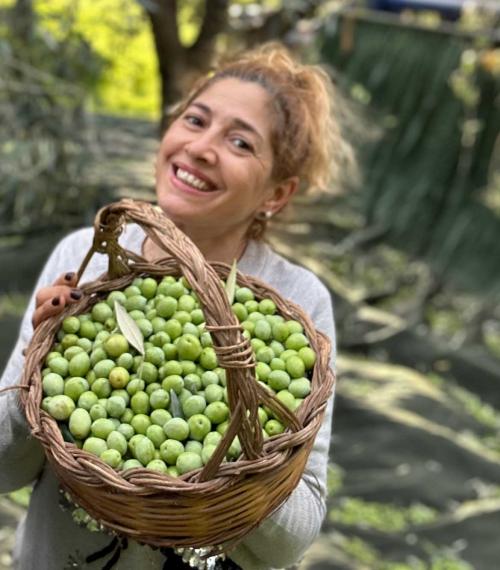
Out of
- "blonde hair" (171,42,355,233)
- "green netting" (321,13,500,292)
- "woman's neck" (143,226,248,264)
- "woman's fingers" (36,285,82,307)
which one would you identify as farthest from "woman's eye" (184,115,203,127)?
"green netting" (321,13,500,292)

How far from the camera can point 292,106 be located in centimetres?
151

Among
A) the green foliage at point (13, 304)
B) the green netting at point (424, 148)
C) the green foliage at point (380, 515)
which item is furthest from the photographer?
the green netting at point (424, 148)

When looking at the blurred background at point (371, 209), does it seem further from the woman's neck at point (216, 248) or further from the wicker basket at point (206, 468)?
the wicker basket at point (206, 468)

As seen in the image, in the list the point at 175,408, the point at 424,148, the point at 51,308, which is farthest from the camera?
the point at 424,148

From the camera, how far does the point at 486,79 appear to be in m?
4.36

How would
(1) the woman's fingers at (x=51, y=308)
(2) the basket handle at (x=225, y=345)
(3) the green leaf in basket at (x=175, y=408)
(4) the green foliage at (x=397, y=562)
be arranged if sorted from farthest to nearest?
(4) the green foliage at (x=397, y=562) → (1) the woman's fingers at (x=51, y=308) → (3) the green leaf in basket at (x=175, y=408) → (2) the basket handle at (x=225, y=345)

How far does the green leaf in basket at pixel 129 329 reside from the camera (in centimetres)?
108

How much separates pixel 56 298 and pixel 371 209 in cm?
452

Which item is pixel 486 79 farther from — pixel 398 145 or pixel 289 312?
pixel 289 312

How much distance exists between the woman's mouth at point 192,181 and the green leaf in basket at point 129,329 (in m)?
0.32

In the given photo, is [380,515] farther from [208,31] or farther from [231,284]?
[231,284]

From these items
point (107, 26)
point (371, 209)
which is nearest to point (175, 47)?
point (107, 26)

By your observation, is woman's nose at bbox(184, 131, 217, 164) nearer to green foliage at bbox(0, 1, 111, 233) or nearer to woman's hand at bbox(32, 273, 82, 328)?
woman's hand at bbox(32, 273, 82, 328)

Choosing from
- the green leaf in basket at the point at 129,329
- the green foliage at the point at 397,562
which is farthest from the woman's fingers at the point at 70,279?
the green foliage at the point at 397,562
